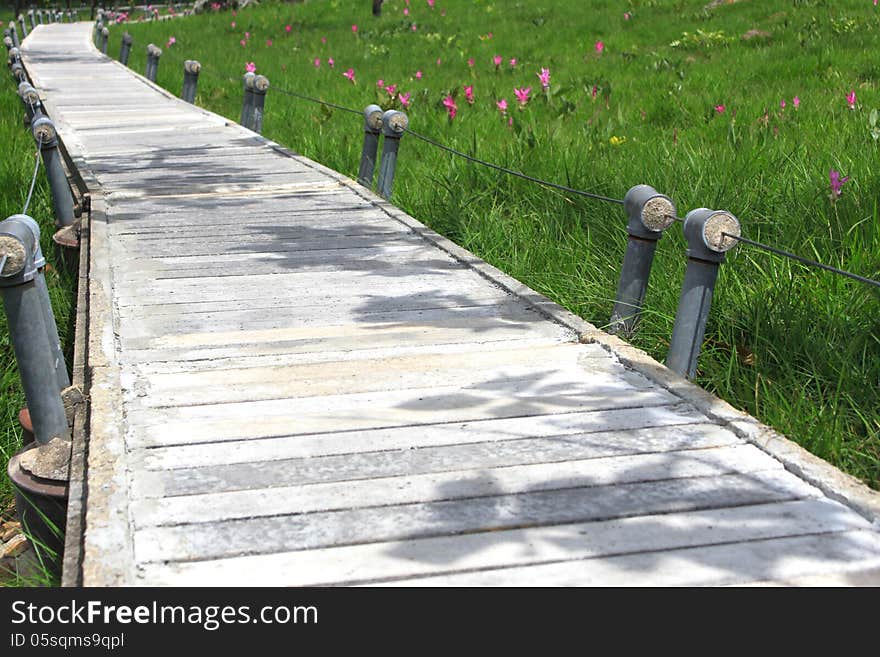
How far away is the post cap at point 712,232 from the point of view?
3568 millimetres

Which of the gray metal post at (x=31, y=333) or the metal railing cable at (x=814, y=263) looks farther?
the gray metal post at (x=31, y=333)

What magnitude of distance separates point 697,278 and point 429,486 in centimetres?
137

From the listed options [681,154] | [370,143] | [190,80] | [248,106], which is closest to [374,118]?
[370,143]

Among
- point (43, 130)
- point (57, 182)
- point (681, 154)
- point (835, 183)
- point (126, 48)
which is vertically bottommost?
point (57, 182)

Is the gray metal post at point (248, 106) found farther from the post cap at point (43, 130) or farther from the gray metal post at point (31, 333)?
the gray metal post at point (31, 333)

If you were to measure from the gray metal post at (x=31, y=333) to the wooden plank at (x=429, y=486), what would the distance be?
799 mm

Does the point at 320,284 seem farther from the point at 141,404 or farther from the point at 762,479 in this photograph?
the point at 762,479

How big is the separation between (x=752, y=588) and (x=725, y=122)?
608 cm

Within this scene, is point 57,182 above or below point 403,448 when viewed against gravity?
below

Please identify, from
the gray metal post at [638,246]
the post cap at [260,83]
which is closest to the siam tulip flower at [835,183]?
the gray metal post at [638,246]

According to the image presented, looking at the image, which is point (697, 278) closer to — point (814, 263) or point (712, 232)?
point (712, 232)

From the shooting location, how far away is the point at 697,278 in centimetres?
367

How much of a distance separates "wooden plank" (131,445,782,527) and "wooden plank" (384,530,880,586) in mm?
388

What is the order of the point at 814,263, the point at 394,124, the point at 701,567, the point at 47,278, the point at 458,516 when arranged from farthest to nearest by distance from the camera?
the point at 394,124, the point at 47,278, the point at 814,263, the point at 458,516, the point at 701,567
